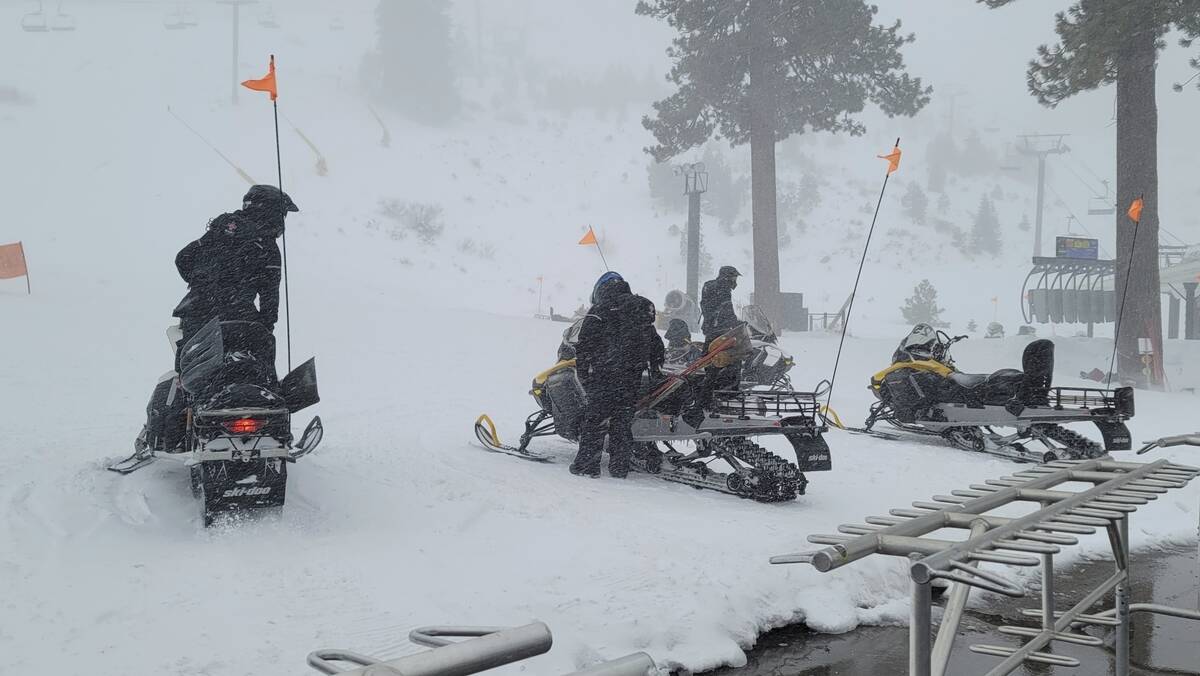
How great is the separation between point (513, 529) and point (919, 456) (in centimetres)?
511

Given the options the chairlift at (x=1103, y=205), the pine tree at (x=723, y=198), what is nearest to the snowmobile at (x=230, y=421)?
the chairlift at (x=1103, y=205)

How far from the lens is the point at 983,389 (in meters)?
9.41

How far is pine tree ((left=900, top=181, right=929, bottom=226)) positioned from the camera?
78250 millimetres

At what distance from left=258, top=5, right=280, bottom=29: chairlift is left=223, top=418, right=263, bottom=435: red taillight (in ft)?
294

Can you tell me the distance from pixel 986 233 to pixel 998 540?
78.6 metres

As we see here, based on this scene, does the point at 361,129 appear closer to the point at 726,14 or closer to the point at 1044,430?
the point at 726,14

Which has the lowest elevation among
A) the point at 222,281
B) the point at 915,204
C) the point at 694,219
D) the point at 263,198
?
the point at 222,281

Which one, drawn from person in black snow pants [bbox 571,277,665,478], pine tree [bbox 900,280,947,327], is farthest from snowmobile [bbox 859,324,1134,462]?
pine tree [bbox 900,280,947,327]

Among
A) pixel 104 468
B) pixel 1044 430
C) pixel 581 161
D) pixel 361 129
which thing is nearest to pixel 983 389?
pixel 1044 430

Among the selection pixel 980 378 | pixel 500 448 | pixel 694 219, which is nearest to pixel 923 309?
pixel 694 219

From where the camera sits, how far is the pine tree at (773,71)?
21.8 meters

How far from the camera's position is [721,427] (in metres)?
6.90

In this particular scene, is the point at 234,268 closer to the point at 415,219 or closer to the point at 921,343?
the point at 921,343

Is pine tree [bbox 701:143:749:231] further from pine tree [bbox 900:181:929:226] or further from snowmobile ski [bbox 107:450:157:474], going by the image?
snowmobile ski [bbox 107:450:157:474]
